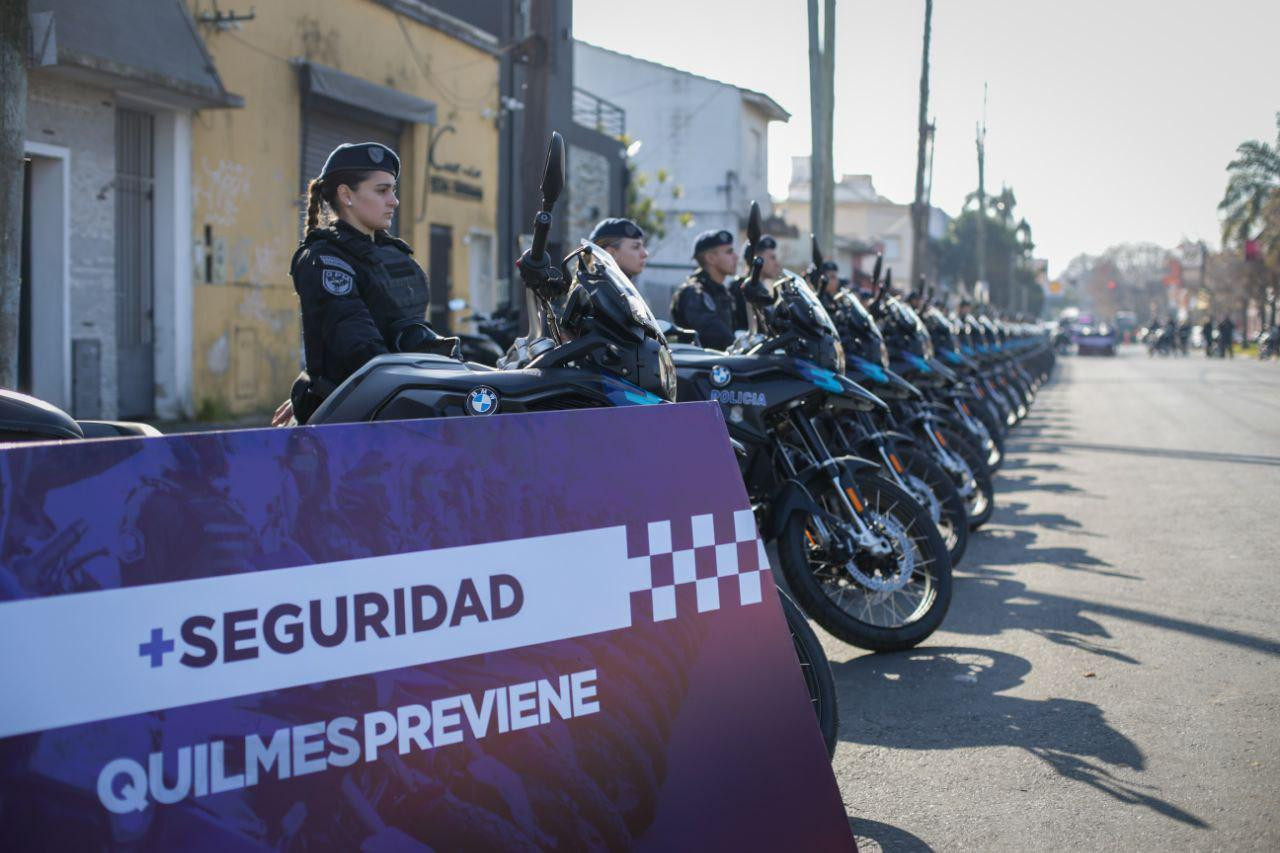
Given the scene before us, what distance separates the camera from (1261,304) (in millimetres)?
66625

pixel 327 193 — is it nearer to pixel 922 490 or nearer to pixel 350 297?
pixel 350 297

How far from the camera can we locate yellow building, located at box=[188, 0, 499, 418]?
44.4 feet

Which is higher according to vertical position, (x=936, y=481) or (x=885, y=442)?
(x=885, y=442)

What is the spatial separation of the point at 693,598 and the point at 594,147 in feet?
78.4

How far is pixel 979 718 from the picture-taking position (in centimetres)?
429

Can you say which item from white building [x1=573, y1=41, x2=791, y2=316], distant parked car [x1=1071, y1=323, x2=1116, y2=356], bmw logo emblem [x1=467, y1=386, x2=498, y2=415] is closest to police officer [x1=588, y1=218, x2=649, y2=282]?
bmw logo emblem [x1=467, y1=386, x2=498, y2=415]

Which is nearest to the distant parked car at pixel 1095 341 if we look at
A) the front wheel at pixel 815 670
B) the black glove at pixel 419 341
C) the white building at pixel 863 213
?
the white building at pixel 863 213

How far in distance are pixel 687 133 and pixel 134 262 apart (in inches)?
1173

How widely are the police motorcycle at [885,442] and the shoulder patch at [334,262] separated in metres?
2.44

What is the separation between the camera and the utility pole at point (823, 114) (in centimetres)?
1673

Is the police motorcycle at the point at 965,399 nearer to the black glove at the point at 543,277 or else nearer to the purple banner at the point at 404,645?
the black glove at the point at 543,277

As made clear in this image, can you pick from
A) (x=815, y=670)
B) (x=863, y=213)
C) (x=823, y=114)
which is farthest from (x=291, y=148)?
(x=863, y=213)

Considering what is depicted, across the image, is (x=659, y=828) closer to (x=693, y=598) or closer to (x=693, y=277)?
(x=693, y=598)

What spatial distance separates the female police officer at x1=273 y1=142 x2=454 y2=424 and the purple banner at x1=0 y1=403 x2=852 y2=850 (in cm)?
197
